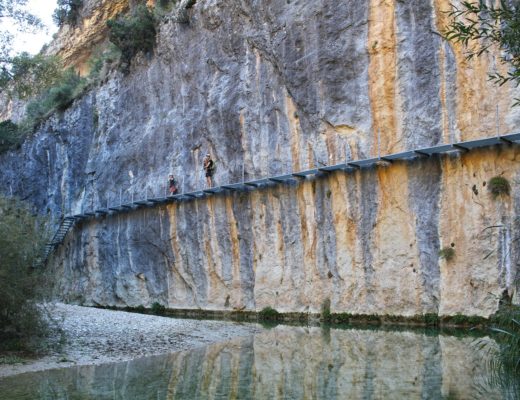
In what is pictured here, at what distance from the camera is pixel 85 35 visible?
51.3 meters

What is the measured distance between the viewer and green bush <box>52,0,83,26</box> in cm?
5144

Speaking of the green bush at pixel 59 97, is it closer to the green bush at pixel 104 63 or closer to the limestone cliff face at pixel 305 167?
the green bush at pixel 104 63

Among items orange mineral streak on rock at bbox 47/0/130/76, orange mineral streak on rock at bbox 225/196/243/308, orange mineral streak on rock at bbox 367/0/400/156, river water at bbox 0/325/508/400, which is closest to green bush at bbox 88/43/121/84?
orange mineral streak on rock at bbox 47/0/130/76

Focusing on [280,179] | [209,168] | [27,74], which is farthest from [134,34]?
[27,74]

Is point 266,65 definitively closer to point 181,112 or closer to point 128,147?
point 181,112

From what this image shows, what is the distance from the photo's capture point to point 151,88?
1421 inches

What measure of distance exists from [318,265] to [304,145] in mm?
4448

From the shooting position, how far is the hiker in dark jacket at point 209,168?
30312mm

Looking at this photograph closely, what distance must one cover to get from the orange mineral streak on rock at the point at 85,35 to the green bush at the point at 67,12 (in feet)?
1.67

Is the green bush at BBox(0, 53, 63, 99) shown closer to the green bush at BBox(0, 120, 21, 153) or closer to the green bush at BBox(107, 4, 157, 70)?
the green bush at BBox(107, 4, 157, 70)

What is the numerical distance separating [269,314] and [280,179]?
5.12m

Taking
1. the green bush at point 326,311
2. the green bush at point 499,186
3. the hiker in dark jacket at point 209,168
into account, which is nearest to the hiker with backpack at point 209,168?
the hiker in dark jacket at point 209,168

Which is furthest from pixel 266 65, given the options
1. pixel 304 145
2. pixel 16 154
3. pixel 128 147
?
pixel 16 154

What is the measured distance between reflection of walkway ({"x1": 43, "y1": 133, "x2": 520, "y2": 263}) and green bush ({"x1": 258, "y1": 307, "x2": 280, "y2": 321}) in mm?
4805
